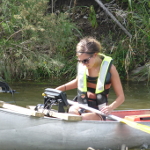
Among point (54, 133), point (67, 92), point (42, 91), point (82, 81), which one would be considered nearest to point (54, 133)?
point (54, 133)

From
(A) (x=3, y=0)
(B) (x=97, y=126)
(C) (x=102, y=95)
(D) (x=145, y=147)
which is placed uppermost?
(A) (x=3, y=0)

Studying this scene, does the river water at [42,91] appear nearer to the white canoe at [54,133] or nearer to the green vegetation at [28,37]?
the green vegetation at [28,37]

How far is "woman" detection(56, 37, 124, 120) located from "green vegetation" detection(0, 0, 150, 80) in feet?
9.82

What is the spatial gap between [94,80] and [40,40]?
350 centimetres

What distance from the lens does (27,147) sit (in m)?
3.32

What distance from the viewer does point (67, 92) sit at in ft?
22.4

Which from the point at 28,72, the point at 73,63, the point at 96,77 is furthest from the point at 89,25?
the point at 96,77

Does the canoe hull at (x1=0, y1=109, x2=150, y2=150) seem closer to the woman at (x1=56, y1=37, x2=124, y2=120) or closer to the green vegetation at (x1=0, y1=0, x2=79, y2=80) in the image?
the woman at (x1=56, y1=37, x2=124, y2=120)

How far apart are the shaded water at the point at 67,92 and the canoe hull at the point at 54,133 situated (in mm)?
2128

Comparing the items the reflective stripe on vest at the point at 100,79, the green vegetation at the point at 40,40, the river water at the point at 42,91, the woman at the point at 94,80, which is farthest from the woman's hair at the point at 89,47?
the green vegetation at the point at 40,40

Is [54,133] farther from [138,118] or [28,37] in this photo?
[28,37]

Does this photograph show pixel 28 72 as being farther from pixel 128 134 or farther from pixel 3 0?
pixel 128 134

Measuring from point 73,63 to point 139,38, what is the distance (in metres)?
1.50

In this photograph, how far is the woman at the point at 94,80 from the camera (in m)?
3.50
